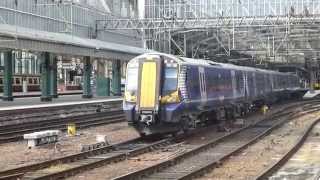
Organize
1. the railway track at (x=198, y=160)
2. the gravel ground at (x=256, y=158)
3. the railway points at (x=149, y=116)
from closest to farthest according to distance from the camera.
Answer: the railway track at (x=198, y=160) < the gravel ground at (x=256, y=158) < the railway points at (x=149, y=116)

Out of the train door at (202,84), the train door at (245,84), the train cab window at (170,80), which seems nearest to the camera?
the train cab window at (170,80)

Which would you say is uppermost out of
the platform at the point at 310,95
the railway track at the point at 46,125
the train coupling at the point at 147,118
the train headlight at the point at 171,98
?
the train headlight at the point at 171,98

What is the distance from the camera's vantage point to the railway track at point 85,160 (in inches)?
540

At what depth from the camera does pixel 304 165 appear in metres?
15.7

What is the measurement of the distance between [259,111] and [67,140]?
2237cm

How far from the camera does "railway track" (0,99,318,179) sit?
13.7 metres

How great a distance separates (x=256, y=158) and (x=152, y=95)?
5113 millimetres

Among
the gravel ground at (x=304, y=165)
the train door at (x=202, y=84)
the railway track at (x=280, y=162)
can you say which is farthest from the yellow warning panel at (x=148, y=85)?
the gravel ground at (x=304, y=165)

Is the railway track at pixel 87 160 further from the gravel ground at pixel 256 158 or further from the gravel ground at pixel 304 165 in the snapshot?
the gravel ground at pixel 304 165

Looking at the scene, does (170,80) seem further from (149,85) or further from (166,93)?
(149,85)

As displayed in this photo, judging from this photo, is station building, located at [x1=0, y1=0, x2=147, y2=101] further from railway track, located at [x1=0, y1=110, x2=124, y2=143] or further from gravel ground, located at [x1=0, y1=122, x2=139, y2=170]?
gravel ground, located at [x1=0, y1=122, x2=139, y2=170]

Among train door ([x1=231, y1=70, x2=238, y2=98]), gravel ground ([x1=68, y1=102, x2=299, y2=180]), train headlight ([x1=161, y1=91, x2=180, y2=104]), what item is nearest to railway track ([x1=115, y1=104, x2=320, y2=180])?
gravel ground ([x1=68, y1=102, x2=299, y2=180])

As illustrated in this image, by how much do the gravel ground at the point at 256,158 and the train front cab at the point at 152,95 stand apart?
304cm

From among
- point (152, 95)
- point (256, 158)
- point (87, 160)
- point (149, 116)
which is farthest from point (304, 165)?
point (152, 95)
